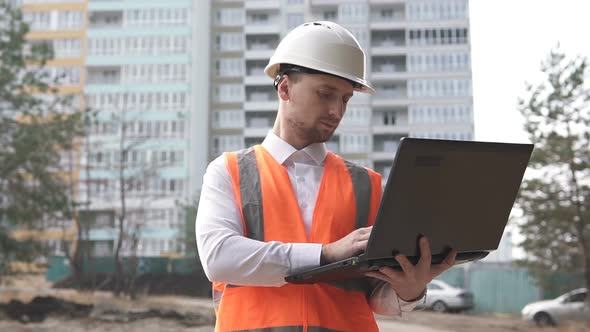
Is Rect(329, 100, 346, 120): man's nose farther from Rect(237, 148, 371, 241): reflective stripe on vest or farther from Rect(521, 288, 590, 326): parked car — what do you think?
Rect(521, 288, 590, 326): parked car

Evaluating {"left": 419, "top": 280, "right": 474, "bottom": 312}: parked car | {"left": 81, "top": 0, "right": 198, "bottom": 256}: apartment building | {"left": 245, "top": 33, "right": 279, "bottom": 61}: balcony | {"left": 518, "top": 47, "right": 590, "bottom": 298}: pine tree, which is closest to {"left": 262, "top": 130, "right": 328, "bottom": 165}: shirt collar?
{"left": 518, "top": 47, "right": 590, "bottom": 298}: pine tree

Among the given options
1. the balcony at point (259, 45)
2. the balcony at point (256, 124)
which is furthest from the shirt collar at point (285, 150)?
the balcony at point (259, 45)

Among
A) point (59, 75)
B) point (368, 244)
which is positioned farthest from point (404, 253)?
point (59, 75)

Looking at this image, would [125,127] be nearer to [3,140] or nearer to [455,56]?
[3,140]

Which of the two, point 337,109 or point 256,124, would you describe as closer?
point 337,109

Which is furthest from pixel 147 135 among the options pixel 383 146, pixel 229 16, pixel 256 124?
pixel 383 146

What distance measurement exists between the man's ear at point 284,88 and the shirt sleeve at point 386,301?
0.27 m

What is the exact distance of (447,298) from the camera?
6762 mm

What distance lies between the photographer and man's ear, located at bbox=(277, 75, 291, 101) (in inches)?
31.1

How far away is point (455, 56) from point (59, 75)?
4355 mm

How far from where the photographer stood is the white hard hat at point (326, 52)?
75 centimetres

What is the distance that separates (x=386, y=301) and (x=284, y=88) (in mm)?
305

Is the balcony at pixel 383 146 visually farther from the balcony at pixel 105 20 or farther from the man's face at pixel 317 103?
the man's face at pixel 317 103

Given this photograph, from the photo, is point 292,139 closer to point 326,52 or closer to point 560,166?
point 326,52
